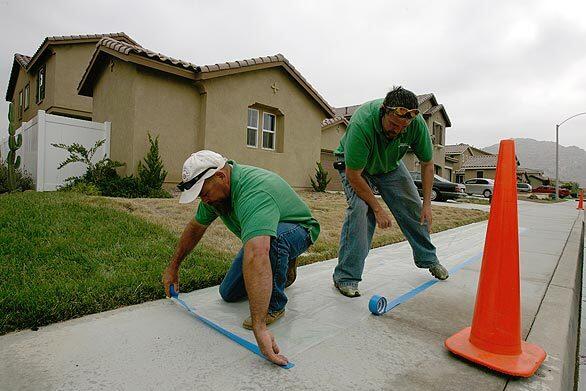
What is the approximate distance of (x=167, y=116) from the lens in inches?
388

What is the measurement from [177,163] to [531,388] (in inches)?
375

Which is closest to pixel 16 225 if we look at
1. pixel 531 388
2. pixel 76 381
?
pixel 76 381

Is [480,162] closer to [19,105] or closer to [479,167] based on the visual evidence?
[479,167]

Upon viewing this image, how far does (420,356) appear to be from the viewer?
1970 mm

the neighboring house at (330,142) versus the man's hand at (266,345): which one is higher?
the neighboring house at (330,142)

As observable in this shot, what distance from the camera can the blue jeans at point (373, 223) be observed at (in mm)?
2967

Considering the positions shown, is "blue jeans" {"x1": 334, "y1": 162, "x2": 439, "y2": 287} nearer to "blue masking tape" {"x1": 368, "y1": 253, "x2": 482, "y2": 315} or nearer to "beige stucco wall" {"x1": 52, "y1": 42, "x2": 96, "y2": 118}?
"blue masking tape" {"x1": 368, "y1": 253, "x2": 482, "y2": 315}

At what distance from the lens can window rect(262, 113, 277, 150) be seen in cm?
1254

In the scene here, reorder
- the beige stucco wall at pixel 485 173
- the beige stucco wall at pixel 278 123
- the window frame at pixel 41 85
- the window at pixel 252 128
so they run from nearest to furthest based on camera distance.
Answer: the beige stucco wall at pixel 278 123, the window at pixel 252 128, the window frame at pixel 41 85, the beige stucco wall at pixel 485 173

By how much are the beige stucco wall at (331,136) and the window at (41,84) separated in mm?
12387

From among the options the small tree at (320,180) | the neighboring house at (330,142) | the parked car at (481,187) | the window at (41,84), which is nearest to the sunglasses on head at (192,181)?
the small tree at (320,180)

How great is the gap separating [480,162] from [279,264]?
45481 millimetres

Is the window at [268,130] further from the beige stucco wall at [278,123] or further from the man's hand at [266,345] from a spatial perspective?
the man's hand at [266,345]

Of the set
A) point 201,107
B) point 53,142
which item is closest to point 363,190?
point 53,142
